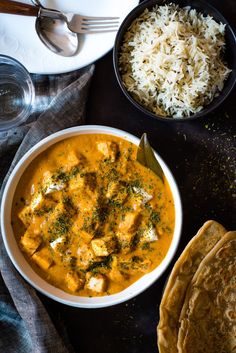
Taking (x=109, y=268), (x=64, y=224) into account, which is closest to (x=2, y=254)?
(x=64, y=224)

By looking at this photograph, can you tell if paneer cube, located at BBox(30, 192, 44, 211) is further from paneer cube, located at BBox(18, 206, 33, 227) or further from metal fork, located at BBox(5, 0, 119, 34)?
metal fork, located at BBox(5, 0, 119, 34)

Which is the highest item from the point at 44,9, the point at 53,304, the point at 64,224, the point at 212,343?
the point at 44,9

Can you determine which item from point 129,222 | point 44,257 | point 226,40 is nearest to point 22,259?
point 44,257

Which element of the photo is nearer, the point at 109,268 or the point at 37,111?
the point at 109,268

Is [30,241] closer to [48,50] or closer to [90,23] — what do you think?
[48,50]

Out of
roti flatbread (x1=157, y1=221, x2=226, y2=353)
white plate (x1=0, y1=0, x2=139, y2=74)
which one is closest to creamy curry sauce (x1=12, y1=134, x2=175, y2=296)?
roti flatbread (x1=157, y1=221, x2=226, y2=353)

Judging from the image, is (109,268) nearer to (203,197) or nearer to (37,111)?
(203,197)
